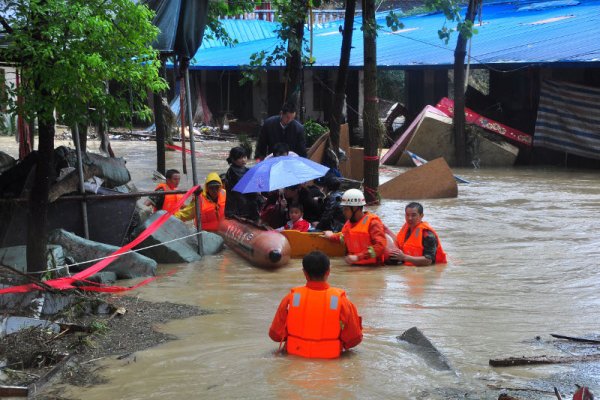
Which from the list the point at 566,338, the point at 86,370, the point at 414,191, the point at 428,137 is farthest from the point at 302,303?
the point at 428,137

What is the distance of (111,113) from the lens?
8.18 m

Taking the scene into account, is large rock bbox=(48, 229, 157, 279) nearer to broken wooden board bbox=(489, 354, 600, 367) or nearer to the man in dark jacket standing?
the man in dark jacket standing

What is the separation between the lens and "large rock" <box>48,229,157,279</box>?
10383 mm

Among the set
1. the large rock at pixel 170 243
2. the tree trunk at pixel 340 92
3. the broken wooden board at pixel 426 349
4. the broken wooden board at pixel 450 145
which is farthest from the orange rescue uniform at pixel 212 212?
the broken wooden board at pixel 450 145

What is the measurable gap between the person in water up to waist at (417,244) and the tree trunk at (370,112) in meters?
4.75

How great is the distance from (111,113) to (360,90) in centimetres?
2399

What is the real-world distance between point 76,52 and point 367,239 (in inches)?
200

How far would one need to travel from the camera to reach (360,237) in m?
11.5

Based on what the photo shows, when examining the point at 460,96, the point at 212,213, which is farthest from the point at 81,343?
the point at 460,96

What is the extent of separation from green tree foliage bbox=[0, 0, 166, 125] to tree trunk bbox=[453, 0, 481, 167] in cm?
1556

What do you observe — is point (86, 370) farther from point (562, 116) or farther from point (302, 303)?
point (562, 116)

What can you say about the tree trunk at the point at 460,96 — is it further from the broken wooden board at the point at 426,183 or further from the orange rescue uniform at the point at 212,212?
the orange rescue uniform at the point at 212,212

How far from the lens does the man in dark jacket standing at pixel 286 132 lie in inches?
560

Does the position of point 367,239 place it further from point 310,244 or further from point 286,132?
point 286,132
